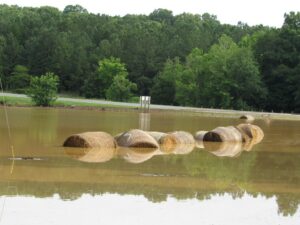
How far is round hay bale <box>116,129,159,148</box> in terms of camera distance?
23.3 m

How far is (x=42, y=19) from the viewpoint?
127m

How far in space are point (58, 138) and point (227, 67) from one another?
52.1 metres

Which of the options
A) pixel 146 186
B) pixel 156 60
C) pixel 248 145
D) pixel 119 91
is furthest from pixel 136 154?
pixel 156 60

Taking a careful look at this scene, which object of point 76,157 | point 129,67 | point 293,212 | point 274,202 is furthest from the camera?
point 129,67

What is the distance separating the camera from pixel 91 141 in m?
22.2

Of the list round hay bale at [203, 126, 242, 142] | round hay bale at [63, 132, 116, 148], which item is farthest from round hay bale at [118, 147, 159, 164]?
round hay bale at [203, 126, 242, 142]

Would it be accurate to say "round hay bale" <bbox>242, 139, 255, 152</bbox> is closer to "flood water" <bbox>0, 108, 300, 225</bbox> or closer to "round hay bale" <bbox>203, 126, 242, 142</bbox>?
"round hay bale" <bbox>203, 126, 242, 142</bbox>

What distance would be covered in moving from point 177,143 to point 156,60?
254ft

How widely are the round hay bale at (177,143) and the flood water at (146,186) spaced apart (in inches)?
14.3

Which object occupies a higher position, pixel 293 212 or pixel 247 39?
pixel 247 39

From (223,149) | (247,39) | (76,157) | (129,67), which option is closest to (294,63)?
(247,39)

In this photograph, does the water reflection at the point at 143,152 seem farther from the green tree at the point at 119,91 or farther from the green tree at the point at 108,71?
the green tree at the point at 108,71

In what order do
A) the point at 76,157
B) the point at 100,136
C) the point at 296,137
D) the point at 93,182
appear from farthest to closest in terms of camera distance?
the point at 296,137, the point at 100,136, the point at 76,157, the point at 93,182

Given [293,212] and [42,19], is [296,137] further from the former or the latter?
[42,19]
